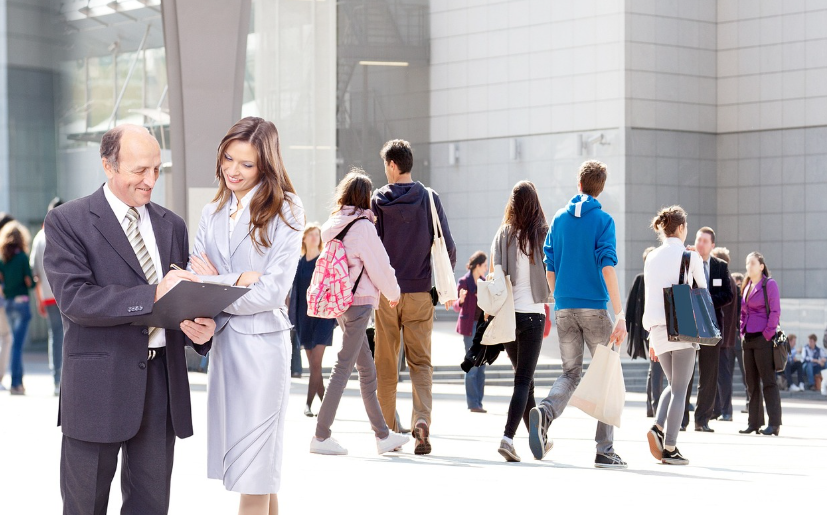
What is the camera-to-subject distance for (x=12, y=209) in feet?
69.6

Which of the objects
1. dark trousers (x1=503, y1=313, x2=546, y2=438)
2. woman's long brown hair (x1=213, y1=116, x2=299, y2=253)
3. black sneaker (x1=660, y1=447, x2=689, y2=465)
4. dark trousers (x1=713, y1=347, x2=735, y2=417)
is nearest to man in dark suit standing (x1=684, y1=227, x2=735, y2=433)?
dark trousers (x1=713, y1=347, x2=735, y2=417)

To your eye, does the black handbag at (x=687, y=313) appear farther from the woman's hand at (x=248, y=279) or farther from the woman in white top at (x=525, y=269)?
the woman's hand at (x=248, y=279)

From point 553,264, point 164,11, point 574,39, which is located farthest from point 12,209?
point 553,264

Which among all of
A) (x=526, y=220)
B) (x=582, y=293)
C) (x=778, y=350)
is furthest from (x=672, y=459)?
(x=778, y=350)

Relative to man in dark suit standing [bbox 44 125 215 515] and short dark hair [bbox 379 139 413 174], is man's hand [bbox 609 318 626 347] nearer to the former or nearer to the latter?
short dark hair [bbox 379 139 413 174]

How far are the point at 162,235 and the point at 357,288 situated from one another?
3.60 metres

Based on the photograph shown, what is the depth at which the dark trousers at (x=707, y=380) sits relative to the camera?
36.9ft

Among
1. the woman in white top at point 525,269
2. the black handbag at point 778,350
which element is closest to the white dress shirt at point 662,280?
the woman in white top at point 525,269

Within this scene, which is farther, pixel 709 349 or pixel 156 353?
pixel 709 349

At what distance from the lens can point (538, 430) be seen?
7.59 metres

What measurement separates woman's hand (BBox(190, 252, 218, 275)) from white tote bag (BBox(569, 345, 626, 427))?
3871 millimetres

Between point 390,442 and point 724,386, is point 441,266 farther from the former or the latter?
point 724,386

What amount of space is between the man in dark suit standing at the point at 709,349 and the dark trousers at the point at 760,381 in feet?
1.61

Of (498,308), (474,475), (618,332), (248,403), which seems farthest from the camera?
(498,308)
